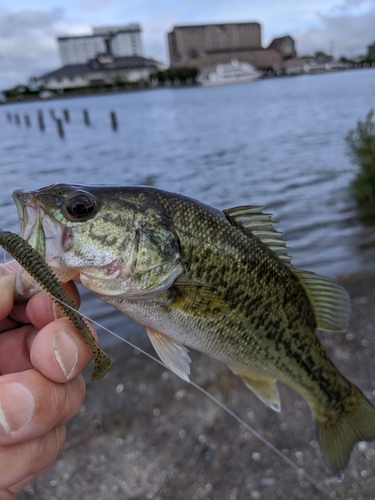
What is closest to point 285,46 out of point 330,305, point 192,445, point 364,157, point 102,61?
point 102,61

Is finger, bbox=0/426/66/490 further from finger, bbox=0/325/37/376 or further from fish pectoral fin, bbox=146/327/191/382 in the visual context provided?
fish pectoral fin, bbox=146/327/191/382

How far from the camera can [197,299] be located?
2092 millimetres

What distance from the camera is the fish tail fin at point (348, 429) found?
8.34 ft

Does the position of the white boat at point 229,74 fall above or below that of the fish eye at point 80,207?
above

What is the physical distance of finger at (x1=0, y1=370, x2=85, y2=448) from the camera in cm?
162

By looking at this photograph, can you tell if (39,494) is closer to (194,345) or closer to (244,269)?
(194,345)

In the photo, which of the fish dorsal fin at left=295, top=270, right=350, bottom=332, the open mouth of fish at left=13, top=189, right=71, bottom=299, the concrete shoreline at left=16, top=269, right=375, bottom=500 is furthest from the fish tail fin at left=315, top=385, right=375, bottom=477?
the open mouth of fish at left=13, top=189, right=71, bottom=299

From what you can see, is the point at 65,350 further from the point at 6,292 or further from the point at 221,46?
the point at 221,46

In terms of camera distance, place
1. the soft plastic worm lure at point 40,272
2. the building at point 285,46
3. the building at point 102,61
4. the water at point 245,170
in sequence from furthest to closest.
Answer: the building at point 285,46 → the building at point 102,61 → the water at point 245,170 → the soft plastic worm lure at point 40,272

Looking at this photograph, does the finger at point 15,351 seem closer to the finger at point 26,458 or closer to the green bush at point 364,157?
the finger at point 26,458

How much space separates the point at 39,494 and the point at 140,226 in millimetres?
2575

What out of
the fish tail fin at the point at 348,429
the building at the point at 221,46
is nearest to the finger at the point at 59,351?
the fish tail fin at the point at 348,429

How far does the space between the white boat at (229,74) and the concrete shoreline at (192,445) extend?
5641 inches

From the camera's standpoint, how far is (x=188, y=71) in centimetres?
13650
